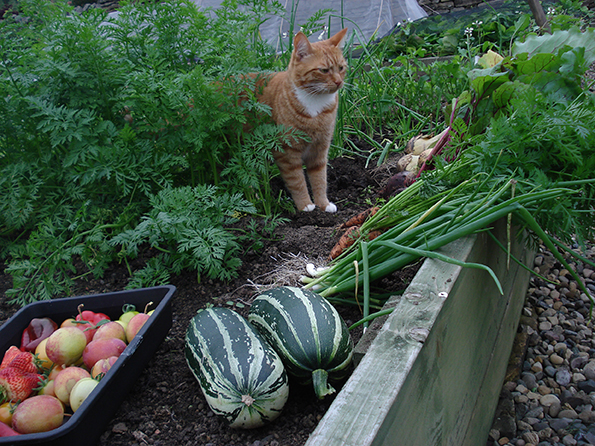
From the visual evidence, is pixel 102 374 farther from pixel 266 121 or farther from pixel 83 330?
pixel 266 121

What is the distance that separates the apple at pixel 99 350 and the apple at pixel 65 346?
0.03 meters

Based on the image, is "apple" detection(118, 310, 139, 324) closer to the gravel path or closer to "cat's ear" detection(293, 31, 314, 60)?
the gravel path

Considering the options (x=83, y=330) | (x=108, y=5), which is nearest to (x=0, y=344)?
(x=83, y=330)

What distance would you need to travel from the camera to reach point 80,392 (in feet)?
4.25

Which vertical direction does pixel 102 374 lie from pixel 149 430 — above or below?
above

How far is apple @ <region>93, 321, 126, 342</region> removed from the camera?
1.51 meters

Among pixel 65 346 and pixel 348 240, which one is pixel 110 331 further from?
pixel 348 240

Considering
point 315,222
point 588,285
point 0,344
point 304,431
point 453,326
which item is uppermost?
point 0,344

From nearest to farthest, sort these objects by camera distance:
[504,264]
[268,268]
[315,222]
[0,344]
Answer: [0,344] < [504,264] < [268,268] < [315,222]

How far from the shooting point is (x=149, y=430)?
4.43ft

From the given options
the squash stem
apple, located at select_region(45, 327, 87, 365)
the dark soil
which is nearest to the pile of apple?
apple, located at select_region(45, 327, 87, 365)

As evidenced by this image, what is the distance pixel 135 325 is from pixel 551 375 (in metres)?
2.12

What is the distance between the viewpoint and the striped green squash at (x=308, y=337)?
1326 mm

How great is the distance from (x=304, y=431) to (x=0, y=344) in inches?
45.1
